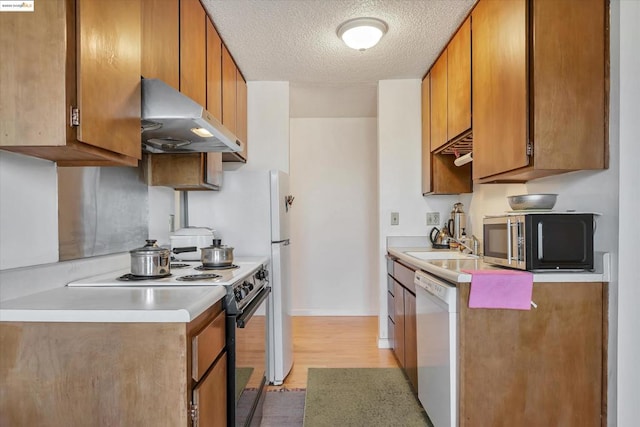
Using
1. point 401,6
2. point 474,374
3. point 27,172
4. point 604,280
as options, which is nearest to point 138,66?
point 27,172

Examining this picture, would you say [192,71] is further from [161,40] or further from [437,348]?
[437,348]

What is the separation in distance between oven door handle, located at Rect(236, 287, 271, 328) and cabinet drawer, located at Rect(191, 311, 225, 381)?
87mm

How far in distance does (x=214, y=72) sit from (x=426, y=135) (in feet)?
5.81

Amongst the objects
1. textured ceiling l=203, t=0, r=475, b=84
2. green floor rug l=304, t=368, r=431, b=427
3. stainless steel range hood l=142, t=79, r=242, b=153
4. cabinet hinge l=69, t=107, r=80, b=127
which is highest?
textured ceiling l=203, t=0, r=475, b=84

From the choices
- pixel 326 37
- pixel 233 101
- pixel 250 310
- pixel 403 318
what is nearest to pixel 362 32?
pixel 326 37

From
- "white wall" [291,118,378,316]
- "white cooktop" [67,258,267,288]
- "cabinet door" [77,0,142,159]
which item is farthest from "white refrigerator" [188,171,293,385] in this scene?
"white wall" [291,118,378,316]

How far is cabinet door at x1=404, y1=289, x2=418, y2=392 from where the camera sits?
2256mm

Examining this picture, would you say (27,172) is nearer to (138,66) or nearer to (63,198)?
(63,198)

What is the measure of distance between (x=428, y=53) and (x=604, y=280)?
196cm

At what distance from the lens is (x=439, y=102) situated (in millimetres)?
2789

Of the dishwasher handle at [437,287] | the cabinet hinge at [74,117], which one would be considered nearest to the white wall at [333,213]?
the dishwasher handle at [437,287]

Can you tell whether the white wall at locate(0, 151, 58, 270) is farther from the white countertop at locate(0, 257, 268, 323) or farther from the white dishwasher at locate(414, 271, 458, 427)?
the white dishwasher at locate(414, 271, 458, 427)

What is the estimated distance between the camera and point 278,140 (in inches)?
128

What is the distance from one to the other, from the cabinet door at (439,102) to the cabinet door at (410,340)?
118cm
